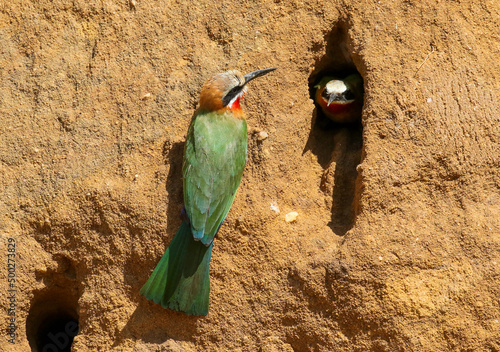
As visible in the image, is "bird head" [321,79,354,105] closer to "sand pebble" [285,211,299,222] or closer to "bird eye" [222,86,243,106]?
"bird eye" [222,86,243,106]

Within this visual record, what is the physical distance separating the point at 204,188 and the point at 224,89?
1.85 feet

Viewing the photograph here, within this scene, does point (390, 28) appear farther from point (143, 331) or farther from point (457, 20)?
point (143, 331)

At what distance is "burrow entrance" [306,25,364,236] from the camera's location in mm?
3064

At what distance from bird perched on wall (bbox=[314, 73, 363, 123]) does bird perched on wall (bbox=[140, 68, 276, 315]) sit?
498mm

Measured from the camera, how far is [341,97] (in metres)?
3.40

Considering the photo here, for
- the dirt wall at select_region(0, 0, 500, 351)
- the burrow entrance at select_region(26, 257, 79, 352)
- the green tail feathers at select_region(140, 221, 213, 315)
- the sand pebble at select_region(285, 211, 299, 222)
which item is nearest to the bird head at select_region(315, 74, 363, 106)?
the dirt wall at select_region(0, 0, 500, 351)

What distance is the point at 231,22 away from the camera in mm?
3273

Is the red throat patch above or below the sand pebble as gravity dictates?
above

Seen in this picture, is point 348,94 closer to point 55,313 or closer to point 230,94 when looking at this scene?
point 230,94

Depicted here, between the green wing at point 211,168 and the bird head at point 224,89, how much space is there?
2.1 inches

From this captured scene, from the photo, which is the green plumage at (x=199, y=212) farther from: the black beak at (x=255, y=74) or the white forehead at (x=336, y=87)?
the white forehead at (x=336, y=87)

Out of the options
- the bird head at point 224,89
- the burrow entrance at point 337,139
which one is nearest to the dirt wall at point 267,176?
the burrow entrance at point 337,139

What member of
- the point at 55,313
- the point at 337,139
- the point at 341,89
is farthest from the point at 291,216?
the point at 55,313

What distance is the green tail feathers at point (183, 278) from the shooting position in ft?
9.29
